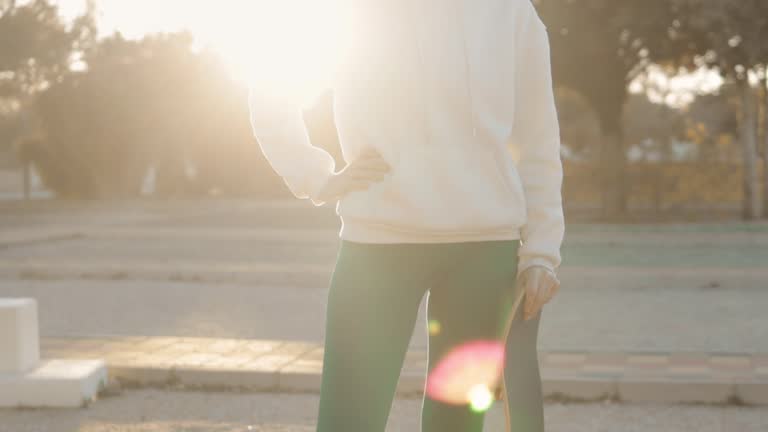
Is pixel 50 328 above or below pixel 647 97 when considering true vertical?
below

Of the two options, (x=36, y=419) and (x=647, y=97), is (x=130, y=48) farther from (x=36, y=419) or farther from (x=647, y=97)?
(x=36, y=419)

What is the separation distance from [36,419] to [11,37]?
31.7 metres

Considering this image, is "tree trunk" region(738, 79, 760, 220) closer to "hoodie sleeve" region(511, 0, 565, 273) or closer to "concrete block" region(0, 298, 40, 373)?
"concrete block" region(0, 298, 40, 373)

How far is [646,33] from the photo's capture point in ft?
73.7

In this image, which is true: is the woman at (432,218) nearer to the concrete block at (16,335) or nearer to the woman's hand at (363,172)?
the woman's hand at (363,172)

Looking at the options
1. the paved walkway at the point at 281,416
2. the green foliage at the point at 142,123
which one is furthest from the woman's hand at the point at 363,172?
the green foliage at the point at 142,123

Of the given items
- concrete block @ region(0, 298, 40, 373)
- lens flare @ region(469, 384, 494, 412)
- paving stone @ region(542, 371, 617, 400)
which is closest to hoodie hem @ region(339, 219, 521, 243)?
lens flare @ region(469, 384, 494, 412)

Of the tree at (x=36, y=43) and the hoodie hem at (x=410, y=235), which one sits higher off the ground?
the tree at (x=36, y=43)

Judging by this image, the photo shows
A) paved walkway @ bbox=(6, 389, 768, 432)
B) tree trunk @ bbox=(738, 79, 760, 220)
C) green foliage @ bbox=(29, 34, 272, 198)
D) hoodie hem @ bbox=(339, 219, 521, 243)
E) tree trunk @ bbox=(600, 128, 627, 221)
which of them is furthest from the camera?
green foliage @ bbox=(29, 34, 272, 198)

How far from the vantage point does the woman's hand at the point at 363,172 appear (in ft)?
7.89

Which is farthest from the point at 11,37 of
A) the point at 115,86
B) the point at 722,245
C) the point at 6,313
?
the point at 6,313

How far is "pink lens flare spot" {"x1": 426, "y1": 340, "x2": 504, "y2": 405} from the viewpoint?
2.42 metres

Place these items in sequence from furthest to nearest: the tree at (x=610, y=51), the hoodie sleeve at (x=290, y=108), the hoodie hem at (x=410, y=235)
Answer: the tree at (x=610, y=51)
the hoodie sleeve at (x=290, y=108)
the hoodie hem at (x=410, y=235)

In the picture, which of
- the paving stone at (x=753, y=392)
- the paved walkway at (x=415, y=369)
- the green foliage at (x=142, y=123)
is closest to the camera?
the paving stone at (x=753, y=392)
